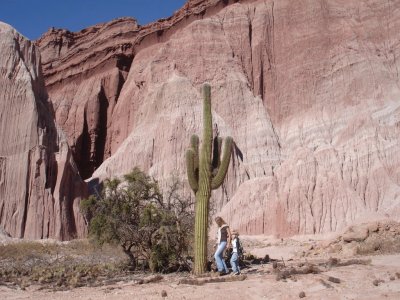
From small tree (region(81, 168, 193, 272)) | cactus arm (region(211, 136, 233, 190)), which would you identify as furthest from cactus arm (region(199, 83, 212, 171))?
small tree (region(81, 168, 193, 272))

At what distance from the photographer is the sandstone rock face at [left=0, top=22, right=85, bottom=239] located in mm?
32312

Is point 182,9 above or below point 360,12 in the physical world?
above

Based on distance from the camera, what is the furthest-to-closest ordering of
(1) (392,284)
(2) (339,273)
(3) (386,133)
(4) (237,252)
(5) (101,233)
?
1. (3) (386,133)
2. (5) (101,233)
3. (4) (237,252)
4. (2) (339,273)
5. (1) (392,284)

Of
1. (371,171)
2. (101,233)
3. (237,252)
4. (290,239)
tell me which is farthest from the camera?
(371,171)

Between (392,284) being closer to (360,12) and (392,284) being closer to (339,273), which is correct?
(339,273)

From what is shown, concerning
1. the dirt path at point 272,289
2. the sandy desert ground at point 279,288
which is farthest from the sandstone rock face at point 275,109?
the dirt path at point 272,289

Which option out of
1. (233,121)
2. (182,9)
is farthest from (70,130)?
(233,121)

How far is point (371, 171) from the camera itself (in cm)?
3519

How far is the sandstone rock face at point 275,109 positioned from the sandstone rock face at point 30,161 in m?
9.74

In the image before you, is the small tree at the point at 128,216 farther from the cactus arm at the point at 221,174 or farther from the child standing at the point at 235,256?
the child standing at the point at 235,256

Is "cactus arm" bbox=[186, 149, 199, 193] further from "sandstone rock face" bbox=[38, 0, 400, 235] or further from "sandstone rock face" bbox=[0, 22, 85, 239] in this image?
"sandstone rock face" bbox=[0, 22, 85, 239]

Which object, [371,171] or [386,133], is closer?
[371,171]

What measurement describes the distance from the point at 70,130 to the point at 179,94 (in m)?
22.0

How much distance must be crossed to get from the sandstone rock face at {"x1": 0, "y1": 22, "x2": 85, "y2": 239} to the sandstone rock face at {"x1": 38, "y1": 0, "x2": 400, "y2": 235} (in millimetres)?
9744
